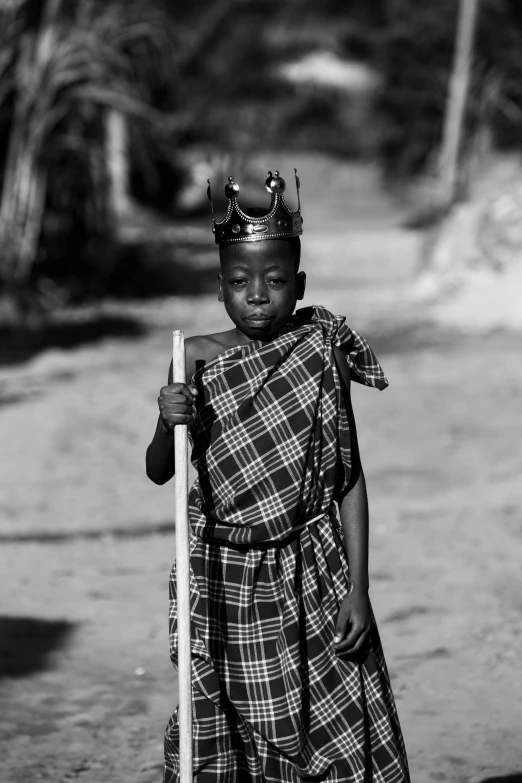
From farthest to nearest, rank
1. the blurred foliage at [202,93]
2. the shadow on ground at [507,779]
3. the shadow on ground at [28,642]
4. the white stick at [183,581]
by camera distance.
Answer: the blurred foliage at [202,93], the shadow on ground at [28,642], the shadow on ground at [507,779], the white stick at [183,581]

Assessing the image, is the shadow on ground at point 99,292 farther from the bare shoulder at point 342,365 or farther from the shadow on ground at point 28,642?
the bare shoulder at point 342,365

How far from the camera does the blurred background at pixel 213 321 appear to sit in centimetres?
420

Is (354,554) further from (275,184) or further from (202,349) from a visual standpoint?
(275,184)

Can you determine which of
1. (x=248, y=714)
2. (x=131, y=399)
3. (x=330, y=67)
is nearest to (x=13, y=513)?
(x=131, y=399)

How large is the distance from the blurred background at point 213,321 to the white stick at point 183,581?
50.6 inches

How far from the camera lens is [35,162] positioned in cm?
1328

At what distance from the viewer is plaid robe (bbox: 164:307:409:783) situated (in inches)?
93.0

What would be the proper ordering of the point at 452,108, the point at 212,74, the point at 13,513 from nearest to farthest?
the point at 13,513, the point at 452,108, the point at 212,74

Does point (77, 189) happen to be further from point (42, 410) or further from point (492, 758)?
point (492, 758)

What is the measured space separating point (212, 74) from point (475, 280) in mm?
17412

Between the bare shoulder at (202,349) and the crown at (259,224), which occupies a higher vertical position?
the crown at (259,224)

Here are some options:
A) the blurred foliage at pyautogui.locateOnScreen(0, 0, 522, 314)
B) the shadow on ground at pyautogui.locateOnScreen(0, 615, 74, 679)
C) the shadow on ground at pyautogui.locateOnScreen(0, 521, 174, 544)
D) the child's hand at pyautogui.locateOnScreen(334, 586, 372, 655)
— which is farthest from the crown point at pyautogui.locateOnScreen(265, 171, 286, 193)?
the blurred foliage at pyautogui.locateOnScreen(0, 0, 522, 314)

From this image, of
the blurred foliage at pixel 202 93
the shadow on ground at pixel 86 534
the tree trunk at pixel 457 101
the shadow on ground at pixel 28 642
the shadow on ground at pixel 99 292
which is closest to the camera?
the shadow on ground at pixel 28 642

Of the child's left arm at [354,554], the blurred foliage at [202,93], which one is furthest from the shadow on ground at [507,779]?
the blurred foliage at [202,93]
